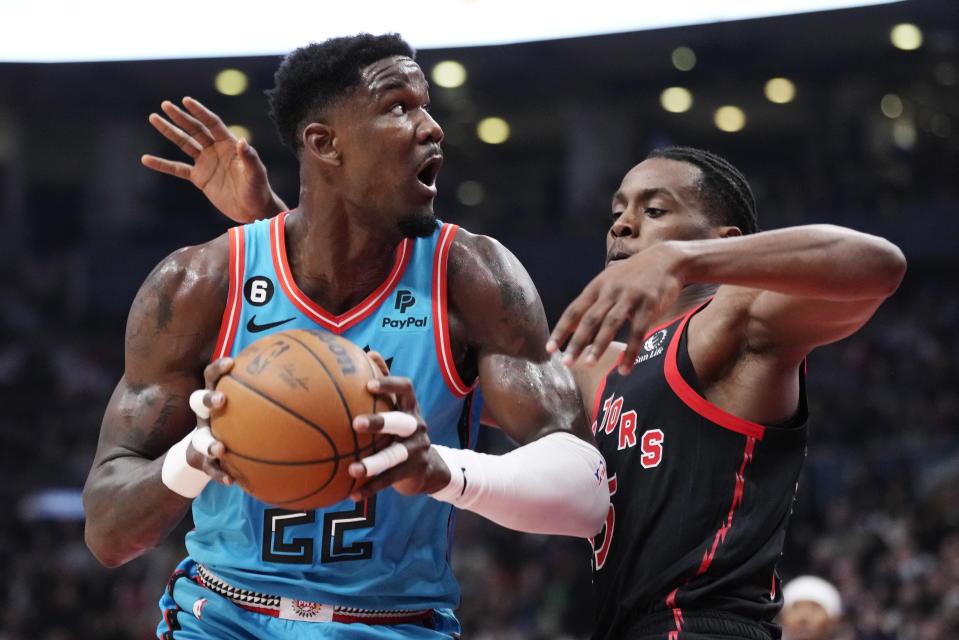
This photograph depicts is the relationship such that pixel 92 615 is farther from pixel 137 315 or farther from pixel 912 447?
pixel 137 315

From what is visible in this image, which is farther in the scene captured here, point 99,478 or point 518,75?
point 518,75

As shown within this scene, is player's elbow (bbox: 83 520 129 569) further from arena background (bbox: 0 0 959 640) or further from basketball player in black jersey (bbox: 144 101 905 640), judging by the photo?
arena background (bbox: 0 0 959 640)

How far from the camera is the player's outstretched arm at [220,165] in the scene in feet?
13.7

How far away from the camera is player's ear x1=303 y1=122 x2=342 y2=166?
333cm

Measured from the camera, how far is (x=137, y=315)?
3232 millimetres

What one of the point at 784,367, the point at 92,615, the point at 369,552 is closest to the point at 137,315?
the point at 369,552

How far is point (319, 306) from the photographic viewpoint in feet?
10.7

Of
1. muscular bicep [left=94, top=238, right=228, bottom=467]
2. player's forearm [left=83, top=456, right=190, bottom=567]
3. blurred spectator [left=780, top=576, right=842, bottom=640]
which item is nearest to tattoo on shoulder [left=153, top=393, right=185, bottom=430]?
muscular bicep [left=94, top=238, right=228, bottom=467]

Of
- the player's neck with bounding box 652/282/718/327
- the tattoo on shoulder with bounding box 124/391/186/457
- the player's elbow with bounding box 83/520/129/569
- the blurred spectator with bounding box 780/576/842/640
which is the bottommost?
the blurred spectator with bounding box 780/576/842/640

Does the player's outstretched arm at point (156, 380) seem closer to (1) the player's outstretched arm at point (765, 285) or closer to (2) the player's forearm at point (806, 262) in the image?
(1) the player's outstretched arm at point (765, 285)

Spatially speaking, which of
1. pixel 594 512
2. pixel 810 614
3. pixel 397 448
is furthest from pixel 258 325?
pixel 810 614

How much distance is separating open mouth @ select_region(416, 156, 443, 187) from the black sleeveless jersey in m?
0.87

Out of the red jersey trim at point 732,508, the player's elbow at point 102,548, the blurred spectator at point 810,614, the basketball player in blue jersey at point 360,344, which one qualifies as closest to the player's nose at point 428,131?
the basketball player in blue jersey at point 360,344

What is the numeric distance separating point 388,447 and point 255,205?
1925mm
